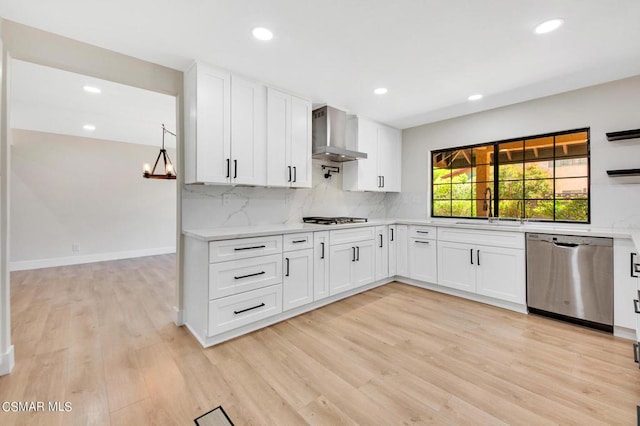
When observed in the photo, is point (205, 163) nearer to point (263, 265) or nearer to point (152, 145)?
point (263, 265)

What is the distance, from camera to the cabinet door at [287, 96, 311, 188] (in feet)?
10.3

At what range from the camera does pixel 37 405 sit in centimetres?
161

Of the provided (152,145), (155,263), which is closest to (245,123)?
(155,263)

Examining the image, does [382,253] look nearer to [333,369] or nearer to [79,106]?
[333,369]

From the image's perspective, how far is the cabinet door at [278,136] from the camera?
9.62 ft

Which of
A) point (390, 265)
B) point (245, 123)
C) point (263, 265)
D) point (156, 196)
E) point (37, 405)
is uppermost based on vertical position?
point (245, 123)

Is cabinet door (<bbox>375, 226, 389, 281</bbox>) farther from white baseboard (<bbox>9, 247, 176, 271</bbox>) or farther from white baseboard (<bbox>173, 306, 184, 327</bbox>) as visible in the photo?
white baseboard (<bbox>9, 247, 176, 271</bbox>)

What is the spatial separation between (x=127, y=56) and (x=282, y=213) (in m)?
2.13

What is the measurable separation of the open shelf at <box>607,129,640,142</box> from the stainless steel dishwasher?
1.07 meters

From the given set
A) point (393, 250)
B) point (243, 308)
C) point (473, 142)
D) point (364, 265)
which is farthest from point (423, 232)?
point (243, 308)

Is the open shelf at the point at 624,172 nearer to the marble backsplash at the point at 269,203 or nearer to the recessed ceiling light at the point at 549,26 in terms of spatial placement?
the recessed ceiling light at the point at 549,26

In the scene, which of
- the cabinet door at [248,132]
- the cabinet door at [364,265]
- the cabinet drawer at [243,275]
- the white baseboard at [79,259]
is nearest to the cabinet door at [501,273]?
the cabinet door at [364,265]

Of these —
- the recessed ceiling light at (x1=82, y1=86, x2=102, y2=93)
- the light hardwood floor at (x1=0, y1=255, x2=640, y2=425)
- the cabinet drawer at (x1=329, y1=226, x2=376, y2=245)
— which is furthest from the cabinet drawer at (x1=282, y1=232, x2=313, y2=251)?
the recessed ceiling light at (x1=82, y1=86, x2=102, y2=93)

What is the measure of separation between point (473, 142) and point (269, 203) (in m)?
2.94
